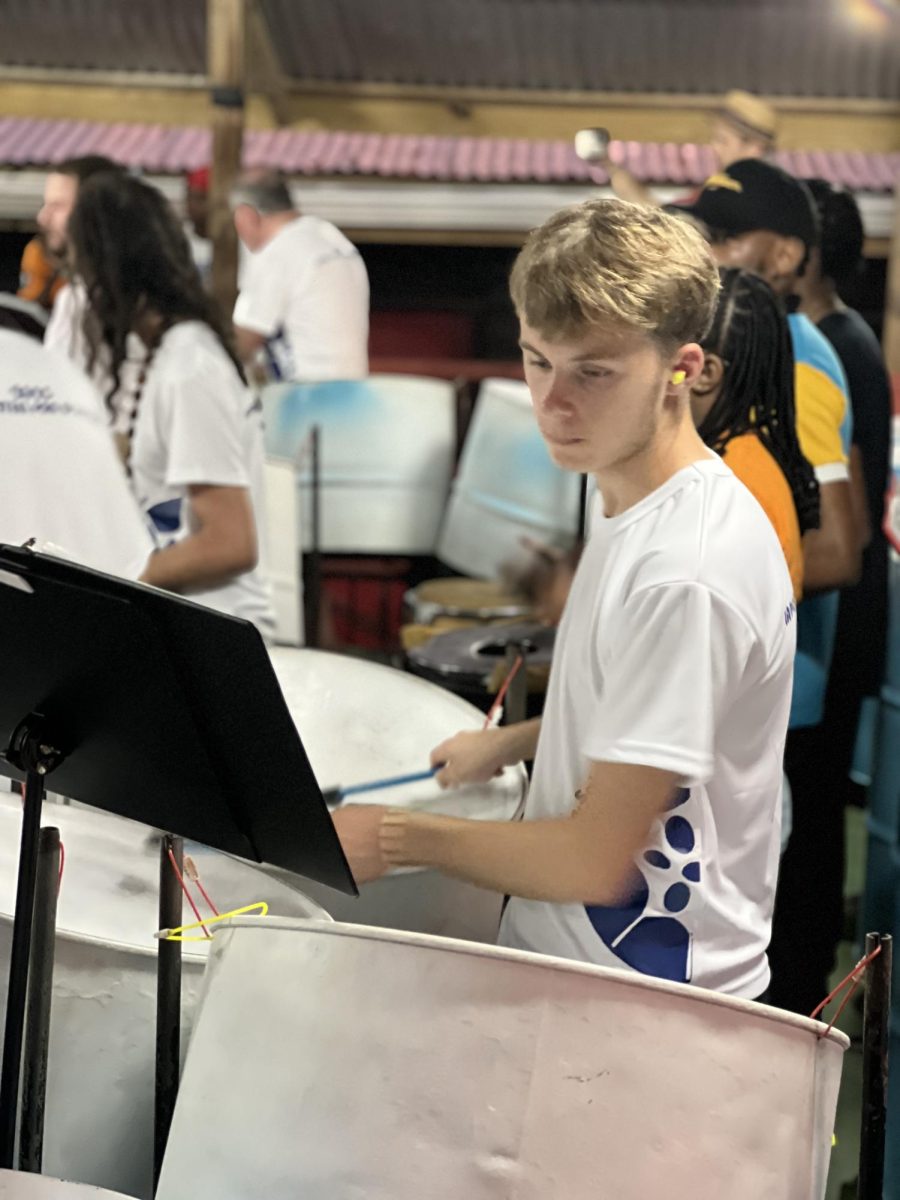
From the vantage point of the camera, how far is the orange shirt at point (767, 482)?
4.63 ft

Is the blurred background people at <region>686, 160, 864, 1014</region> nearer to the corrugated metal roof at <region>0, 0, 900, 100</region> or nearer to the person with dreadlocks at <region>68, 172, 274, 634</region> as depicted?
the person with dreadlocks at <region>68, 172, 274, 634</region>

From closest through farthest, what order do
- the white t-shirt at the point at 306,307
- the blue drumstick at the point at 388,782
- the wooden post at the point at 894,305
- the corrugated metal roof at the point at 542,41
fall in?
1. the blue drumstick at the point at 388,782
2. the white t-shirt at the point at 306,307
3. the wooden post at the point at 894,305
4. the corrugated metal roof at the point at 542,41

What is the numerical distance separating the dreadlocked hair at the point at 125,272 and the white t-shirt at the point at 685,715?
1.09 m

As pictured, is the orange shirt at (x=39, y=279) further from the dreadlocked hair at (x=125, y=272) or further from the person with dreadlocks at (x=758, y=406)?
the person with dreadlocks at (x=758, y=406)

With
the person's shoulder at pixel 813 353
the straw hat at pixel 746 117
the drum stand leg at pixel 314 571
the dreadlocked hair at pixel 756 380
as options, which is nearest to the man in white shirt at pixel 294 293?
the drum stand leg at pixel 314 571

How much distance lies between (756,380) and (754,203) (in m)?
0.63

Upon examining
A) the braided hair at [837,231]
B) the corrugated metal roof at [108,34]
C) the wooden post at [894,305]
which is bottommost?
the braided hair at [837,231]

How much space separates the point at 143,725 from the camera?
3.06 feet

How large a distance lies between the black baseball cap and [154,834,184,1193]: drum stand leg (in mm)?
1293

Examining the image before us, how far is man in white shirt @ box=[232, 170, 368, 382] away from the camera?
3799mm

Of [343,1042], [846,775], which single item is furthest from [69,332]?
[343,1042]

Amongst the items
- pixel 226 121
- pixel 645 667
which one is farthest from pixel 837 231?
pixel 226 121

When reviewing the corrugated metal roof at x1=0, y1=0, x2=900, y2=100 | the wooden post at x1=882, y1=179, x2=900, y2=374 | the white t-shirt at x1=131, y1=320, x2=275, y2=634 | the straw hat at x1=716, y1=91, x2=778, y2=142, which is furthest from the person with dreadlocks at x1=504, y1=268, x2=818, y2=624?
the corrugated metal roof at x1=0, y1=0, x2=900, y2=100

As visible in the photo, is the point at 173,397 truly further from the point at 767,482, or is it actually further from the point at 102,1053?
the point at 102,1053
